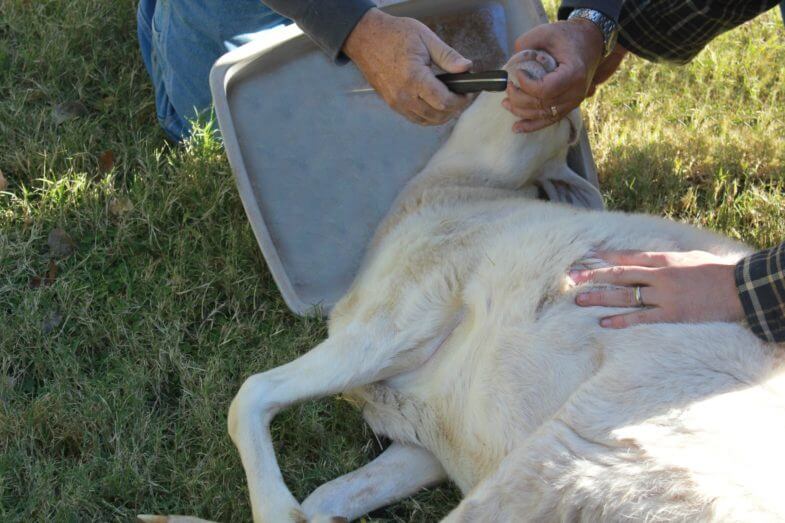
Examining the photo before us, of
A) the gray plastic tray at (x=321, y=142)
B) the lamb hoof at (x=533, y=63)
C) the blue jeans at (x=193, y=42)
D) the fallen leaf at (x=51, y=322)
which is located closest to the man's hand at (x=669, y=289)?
the lamb hoof at (x=533, y=63)

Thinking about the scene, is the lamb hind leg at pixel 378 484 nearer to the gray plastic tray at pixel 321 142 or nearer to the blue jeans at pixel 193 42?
the gray plastic tray at pixel 321 142

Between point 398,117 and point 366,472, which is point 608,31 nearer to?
point 398,117

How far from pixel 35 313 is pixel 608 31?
2304 mm

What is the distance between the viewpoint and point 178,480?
3010 millimetres

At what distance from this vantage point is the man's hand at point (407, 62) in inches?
126

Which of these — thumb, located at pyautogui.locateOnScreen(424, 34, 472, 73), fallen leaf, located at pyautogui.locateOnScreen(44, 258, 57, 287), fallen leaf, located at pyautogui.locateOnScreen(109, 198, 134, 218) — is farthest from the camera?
fallen leaf, located at pyautogui.locateOnScreen(109, 198, 134, 218)

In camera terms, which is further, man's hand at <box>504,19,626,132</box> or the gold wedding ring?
man's hand at <box>504,19,626,132</box>

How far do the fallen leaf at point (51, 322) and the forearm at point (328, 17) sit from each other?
4.44ft

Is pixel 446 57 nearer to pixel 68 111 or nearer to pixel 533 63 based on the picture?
pixel 533 63

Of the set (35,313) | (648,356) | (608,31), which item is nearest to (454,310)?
(648,356)

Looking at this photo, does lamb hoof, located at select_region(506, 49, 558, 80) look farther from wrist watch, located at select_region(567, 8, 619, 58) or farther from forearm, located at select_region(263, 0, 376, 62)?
forearm, located at select_region(263, 0, 376, 62)

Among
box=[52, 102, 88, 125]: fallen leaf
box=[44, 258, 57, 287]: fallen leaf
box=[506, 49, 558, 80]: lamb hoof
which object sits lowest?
box=[44, 258, 57, 287]: fallen leaf

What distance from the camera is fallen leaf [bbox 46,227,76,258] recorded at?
384cm

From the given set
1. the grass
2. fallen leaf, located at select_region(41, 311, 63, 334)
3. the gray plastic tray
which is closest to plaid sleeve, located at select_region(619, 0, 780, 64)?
the gray plastic tray
